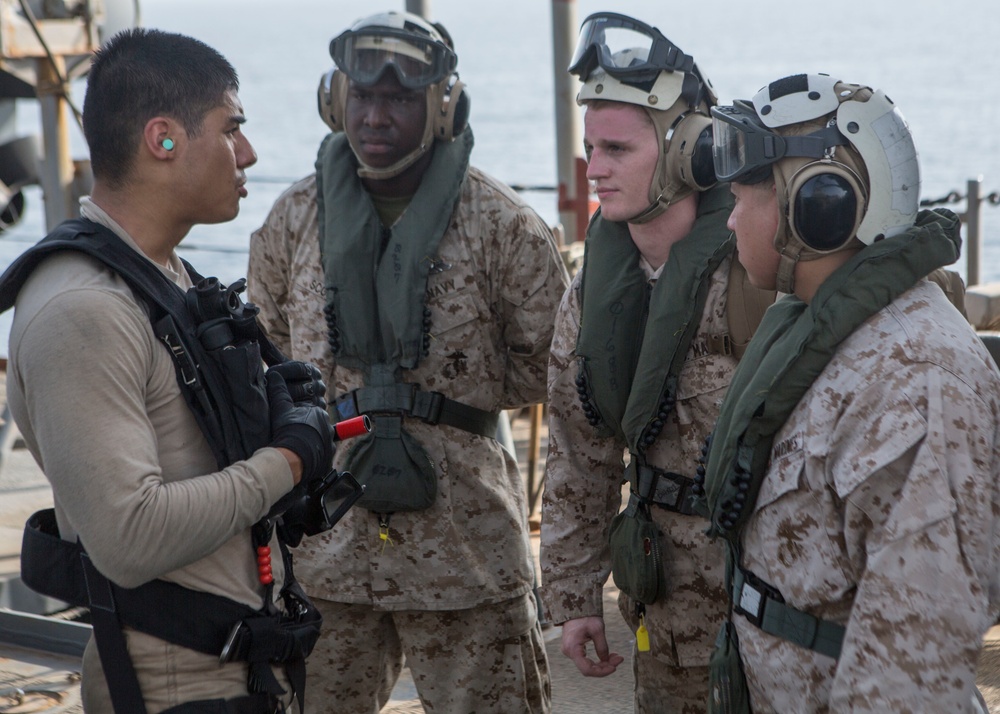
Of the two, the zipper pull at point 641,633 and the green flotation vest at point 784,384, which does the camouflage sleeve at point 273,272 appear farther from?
the green flotation vest at point 784,384

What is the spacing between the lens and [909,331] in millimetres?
2221

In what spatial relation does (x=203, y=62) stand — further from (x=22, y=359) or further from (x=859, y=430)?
(x=859, y=430)

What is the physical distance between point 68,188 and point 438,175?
264 inches

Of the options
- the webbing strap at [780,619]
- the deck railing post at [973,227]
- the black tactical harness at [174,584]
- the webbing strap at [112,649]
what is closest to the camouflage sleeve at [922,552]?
the webbing strap at [780,619]

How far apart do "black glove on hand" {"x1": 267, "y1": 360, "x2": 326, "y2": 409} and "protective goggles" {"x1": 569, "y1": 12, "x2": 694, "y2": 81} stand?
1248 mm

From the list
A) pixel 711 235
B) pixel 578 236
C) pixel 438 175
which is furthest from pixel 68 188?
pixel 711 235

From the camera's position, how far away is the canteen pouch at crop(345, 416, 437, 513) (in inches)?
141

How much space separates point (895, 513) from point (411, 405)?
1826 millimetres

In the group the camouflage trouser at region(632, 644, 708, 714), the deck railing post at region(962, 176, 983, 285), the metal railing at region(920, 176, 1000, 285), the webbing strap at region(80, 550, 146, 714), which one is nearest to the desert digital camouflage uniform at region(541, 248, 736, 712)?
the camouflage trouser at region(632, 644, 708, 714)

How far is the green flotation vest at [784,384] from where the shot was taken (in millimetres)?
2301

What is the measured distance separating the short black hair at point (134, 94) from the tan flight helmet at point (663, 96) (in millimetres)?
1220

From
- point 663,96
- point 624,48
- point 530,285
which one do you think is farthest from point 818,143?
point 530,285

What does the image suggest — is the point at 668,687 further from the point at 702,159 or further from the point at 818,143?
the point at 818,143

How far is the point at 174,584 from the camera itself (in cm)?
244
